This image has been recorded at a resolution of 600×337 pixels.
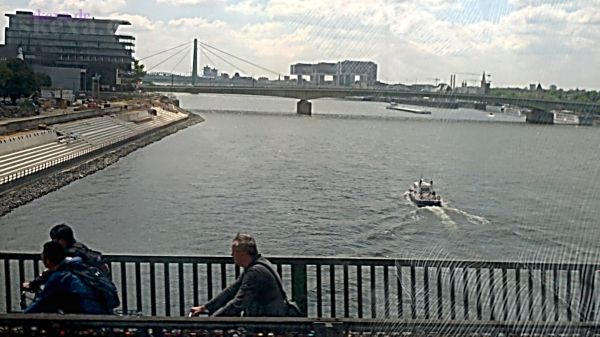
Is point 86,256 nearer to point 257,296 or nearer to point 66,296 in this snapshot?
point 66,296

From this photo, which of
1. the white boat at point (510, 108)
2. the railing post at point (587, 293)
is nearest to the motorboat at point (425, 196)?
the white boat at point (510, 108)

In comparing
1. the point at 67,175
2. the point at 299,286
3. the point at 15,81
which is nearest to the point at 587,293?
the point at 299,286

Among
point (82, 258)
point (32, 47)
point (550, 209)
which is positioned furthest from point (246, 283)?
point (32, 47)

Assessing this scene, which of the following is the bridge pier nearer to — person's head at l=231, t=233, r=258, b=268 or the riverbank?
the riverbank

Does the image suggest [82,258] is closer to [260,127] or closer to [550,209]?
[550,209]

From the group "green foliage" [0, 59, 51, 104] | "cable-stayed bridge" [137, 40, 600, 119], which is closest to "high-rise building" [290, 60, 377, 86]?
"cable-stayed bridge" [137, 40, 600, 119]

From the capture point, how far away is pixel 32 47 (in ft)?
125

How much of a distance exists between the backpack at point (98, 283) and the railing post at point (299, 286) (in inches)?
24.3

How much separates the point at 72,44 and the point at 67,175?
25.1 m

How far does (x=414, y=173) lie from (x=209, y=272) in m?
13.2

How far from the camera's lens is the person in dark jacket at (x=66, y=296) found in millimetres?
1844

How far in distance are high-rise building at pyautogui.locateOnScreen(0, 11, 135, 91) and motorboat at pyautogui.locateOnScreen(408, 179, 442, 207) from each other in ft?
94.3

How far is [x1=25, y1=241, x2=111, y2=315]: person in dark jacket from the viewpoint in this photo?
1.84 metres

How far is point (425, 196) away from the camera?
11664 millimetres
